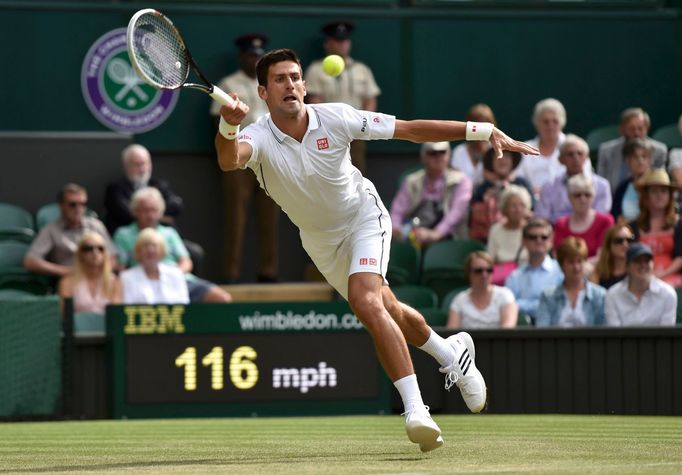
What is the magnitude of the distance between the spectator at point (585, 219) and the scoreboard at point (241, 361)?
6.94 ft

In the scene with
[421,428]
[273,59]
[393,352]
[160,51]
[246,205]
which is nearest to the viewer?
[421,428]

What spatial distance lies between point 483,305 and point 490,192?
166 cm

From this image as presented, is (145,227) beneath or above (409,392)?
above

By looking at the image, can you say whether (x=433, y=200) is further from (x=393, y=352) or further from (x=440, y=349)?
(x=393, y=352)

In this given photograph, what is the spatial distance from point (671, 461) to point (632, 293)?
190 inches

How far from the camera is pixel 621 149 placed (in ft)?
44.1

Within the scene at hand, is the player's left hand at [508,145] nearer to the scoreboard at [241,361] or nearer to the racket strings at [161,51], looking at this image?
the racket strings at [161,51]

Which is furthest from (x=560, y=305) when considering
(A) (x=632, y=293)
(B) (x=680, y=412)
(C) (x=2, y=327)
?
(C) (x=2, y=327)

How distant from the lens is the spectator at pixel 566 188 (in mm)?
12766


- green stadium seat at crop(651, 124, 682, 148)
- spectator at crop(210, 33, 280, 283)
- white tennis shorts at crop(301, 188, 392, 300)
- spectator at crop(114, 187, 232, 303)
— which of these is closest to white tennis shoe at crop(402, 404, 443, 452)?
white tennis shorts at crop(301, 188, 392, 300)

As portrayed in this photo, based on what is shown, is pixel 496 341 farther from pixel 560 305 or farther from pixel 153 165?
pixel 153 165

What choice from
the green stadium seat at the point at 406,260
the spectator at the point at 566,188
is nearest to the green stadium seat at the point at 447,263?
the green stadium seat at the point at 406,260

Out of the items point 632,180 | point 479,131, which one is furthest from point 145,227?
point 479,131

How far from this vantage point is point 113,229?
13242 mm
